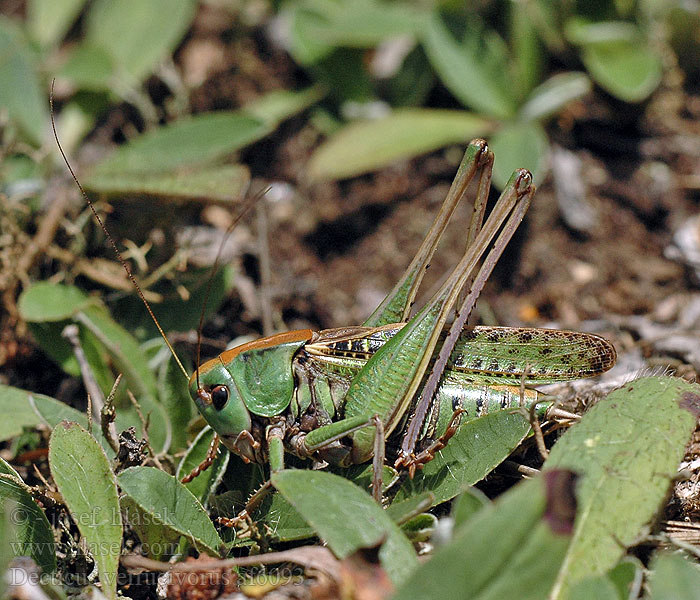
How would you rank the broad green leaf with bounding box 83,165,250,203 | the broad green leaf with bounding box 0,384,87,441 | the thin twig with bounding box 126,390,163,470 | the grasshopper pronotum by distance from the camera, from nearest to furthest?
the grasshopper pronotum → the thin twig with bounding box 126,390,163,470 → the broad green leaf with bounding box 0,384,87,441 → the broad green leaf with bounding box 83,165,250,203

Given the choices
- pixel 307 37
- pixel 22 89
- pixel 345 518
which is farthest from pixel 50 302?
pixel 307 37

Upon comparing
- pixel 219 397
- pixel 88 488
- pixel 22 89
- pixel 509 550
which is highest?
pixel 22 89

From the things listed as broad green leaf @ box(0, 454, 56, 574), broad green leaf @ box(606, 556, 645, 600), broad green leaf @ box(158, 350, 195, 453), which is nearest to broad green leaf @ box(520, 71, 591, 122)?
broad green leaf @ box(158, 350, 195, 453)

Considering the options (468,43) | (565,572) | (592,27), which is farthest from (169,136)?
(565,572)

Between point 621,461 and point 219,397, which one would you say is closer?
point 621,461

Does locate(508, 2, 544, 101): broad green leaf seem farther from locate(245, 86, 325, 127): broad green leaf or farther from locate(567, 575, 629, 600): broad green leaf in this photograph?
locate(567, 575, 629, 600): broad green leaf

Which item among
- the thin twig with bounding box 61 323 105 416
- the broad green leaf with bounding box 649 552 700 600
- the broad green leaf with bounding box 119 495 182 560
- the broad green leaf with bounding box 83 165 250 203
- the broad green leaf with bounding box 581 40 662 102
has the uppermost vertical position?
the broad green leaf with bounding box 581 40 662 102

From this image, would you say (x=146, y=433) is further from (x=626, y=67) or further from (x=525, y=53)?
(x=626, y=67)
